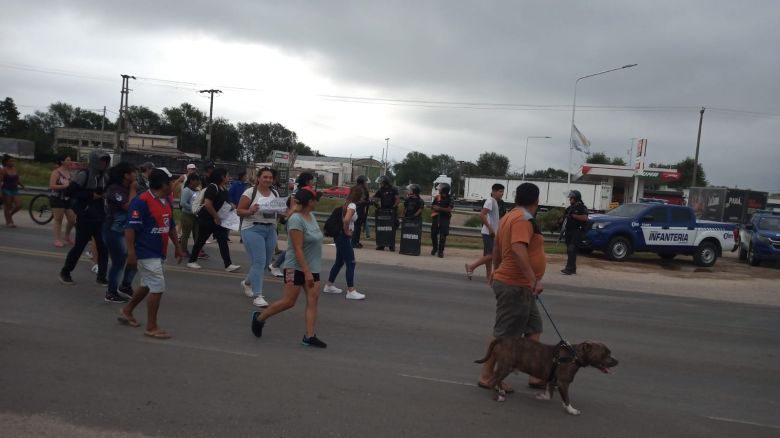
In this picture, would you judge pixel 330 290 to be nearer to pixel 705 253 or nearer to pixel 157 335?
pixel 157 335

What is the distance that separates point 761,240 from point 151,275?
1858cm

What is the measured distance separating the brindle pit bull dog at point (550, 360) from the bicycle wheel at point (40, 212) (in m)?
15.3

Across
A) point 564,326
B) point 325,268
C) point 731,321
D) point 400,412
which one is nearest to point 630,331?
point 564,326

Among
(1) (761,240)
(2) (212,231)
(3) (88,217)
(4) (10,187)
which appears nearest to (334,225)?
(2) (212,231)

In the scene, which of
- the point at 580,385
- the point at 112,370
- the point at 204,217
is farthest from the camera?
the point at 204,217

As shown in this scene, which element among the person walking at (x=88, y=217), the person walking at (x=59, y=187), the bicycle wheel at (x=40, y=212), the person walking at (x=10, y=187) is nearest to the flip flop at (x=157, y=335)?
the person walking at (x=88, y=217)

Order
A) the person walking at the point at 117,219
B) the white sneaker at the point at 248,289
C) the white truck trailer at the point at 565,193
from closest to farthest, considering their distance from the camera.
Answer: the person walking at the point at 117,219
the white sneaker at the point at 248,289
the white truck trailer at the point at 565,193

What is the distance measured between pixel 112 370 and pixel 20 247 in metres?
8.16

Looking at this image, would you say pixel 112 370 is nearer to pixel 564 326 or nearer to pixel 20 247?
pixel 564 326

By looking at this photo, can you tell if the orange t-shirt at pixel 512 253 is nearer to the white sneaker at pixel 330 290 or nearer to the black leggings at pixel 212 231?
the white sneaker at pixel 330 290

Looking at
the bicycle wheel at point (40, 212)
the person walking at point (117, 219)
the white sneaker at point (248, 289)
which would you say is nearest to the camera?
the person walking at point (117, 219)

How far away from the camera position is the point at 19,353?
220 inches

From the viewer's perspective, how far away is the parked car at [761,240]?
60.2 feet

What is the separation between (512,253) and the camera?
5.03 m
